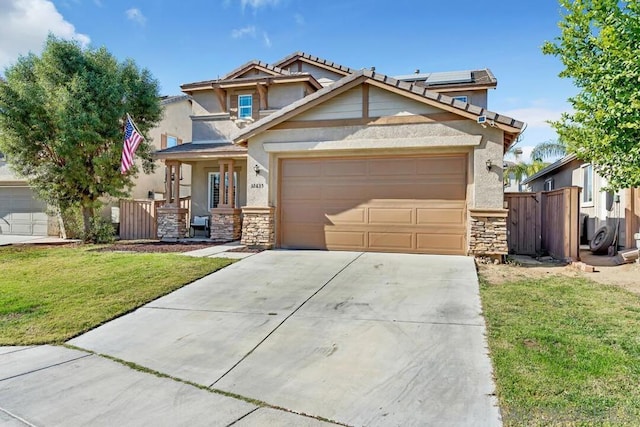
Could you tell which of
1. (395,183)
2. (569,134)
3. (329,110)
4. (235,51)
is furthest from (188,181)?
(569,134)

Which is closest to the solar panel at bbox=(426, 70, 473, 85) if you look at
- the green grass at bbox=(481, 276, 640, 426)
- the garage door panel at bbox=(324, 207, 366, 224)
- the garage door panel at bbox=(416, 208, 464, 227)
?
the garage door panel at bbox=(416, 208, 464, 227)

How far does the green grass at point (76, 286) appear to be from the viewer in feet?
18.5

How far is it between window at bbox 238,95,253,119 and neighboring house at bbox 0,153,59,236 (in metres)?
9.86

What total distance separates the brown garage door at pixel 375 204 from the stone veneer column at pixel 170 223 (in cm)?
534

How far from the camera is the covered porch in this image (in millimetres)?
14141

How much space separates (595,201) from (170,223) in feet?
50.9

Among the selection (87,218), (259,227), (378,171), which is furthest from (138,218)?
(378,171)

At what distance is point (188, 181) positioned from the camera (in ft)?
67.0

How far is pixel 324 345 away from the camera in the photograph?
15.5 feet

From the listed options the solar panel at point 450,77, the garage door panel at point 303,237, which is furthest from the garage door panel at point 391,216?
the solar panel at point 450,77

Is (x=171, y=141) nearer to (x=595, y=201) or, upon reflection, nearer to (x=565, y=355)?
(x=595, y=201)

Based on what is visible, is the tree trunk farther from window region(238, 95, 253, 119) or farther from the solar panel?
the solar panel

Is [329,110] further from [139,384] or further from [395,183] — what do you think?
[139,384]

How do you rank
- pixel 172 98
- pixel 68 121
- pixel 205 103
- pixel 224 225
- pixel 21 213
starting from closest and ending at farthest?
pixel 68 121 < pixel 224 225 < pixel 205 103 < pixel 21 213 < pixel 172 98
